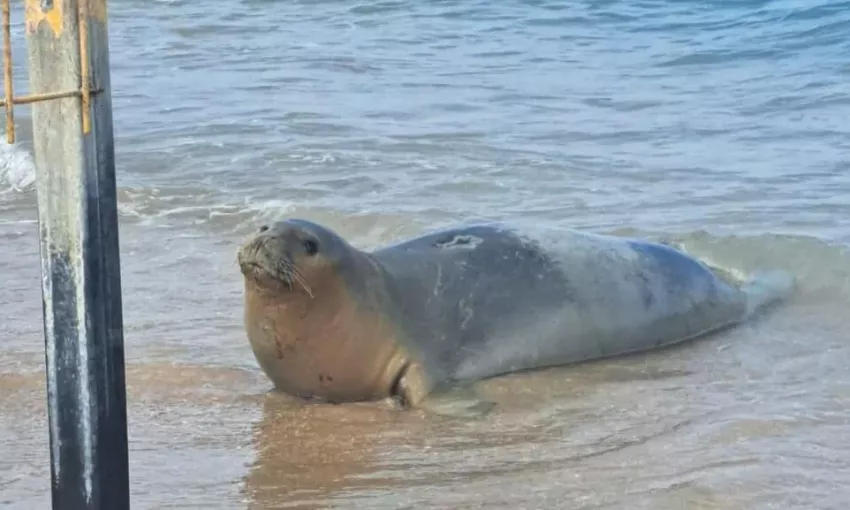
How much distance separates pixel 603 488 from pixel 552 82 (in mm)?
9852

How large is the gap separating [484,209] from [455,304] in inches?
124

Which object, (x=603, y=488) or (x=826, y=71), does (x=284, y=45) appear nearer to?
(x=826, y=71)

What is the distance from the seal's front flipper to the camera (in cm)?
554

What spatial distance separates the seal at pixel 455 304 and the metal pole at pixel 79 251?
188cm

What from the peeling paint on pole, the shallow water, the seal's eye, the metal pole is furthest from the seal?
the peeling paint on pole

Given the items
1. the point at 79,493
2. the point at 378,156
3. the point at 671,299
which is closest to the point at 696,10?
the point at 378,156

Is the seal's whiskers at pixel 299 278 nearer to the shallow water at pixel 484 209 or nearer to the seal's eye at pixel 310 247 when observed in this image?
the seal's eye at pixel 310 247

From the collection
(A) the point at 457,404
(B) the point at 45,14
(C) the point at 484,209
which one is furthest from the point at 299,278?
(C) the point at 484,209

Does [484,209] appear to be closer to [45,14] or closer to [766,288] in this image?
[766,288]

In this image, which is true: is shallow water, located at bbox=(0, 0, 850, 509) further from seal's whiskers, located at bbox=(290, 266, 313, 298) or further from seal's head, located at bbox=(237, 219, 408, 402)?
seal's whiskers, located at bbox=(290, 266, 313, 298)

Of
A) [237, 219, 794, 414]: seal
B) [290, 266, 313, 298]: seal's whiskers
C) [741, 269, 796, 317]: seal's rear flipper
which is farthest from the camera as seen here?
[741, 269, 796, 317]: seal's rear flipper

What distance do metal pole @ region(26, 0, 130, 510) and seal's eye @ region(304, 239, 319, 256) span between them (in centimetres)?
197

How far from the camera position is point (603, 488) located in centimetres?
463

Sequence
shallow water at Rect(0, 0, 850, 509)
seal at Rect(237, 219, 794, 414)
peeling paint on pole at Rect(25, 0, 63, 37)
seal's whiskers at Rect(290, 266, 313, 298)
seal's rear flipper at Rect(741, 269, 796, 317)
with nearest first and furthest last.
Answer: peeling paint on pole at Rect(25, 0, 63, 37)
shallow water at Rect(0, 0, 850, 509)
seal's whiskers at Rect(290, 266, 313, 298)
seal at Rect(237, 219, 794, 414)
seal's rear flipper at Rect(741, 269, 796, 317)
